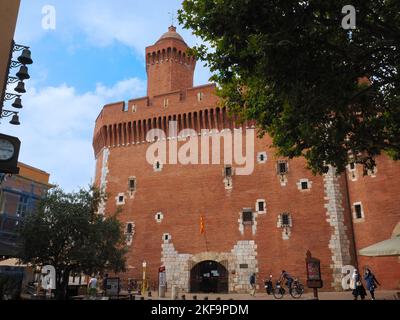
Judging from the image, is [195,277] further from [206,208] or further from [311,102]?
[311,102]

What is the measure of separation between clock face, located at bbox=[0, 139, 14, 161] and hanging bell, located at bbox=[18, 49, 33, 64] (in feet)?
11.5

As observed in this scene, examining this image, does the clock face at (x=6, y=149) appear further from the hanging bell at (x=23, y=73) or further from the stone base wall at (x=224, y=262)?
the stone base wall at (x=224, y=262)

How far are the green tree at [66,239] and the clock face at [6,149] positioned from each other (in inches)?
379

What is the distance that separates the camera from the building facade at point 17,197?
22156 mm

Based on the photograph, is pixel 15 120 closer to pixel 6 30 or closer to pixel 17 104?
pixel 17 104

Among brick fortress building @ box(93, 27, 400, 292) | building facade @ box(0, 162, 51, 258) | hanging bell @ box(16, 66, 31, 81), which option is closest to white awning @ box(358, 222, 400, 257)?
brick fortress building @ box(93, 27, 400, 292)

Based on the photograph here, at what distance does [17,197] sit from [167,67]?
1675 cm

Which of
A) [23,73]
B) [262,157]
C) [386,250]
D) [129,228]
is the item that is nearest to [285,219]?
[262,157]

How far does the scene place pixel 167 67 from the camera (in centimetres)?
3372

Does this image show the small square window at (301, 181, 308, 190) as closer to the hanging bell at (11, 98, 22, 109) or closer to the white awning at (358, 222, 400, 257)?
the white awning at (358, 222, 400, 257)

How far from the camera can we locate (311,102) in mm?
8609

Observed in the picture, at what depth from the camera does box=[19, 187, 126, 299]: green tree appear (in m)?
16.8
